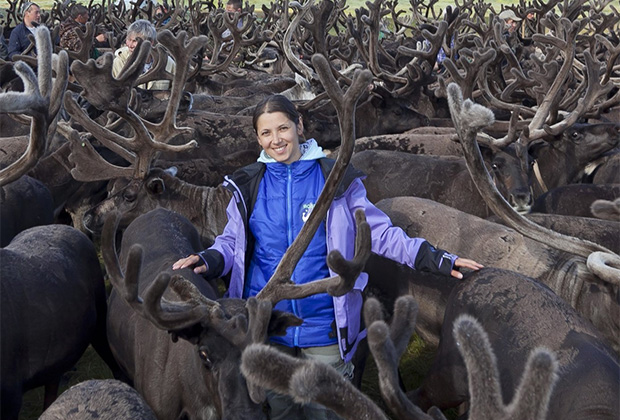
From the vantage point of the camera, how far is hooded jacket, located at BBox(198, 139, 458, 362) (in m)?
3.60

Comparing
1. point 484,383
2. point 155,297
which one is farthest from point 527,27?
point 484,383

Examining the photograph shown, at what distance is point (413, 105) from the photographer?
1055 cm

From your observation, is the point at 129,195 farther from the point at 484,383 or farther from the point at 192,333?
the point at 484,383

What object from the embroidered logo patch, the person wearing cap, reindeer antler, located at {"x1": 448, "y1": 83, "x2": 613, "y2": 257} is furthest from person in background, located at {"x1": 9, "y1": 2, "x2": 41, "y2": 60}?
reindeer antler, located at {"x1": 448, "y1": 83, "x2": 613, "y2": 257}

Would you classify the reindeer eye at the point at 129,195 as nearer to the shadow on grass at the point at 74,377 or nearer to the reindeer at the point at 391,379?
the shadow on grass at the point at 74,377

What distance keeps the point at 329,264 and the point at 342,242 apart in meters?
0.57

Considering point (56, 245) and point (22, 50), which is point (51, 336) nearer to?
point (56, 245)

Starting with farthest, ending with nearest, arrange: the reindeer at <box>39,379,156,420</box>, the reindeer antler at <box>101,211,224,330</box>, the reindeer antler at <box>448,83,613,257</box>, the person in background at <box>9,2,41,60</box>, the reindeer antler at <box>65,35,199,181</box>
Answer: the person in background at <box>9,2,41,60</box> → the reindeer antler at <box>65,35,199,181</box> → the reindeer antler at <box>448,83,613,257</box> → the reindeer antler at <box>101,211,224,330</box> → the reindeer at <box>39,379,156,420</box>

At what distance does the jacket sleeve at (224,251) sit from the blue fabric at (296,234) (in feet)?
0.40

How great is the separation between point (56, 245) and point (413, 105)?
6.73 meters

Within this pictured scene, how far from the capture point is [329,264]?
305 cm

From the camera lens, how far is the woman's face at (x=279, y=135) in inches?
141

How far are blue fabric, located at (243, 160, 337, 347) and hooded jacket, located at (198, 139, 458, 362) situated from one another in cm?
5

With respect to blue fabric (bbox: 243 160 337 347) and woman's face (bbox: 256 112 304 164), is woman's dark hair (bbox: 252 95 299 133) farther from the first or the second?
blue fabric (bbox: 243 160 337 347)
